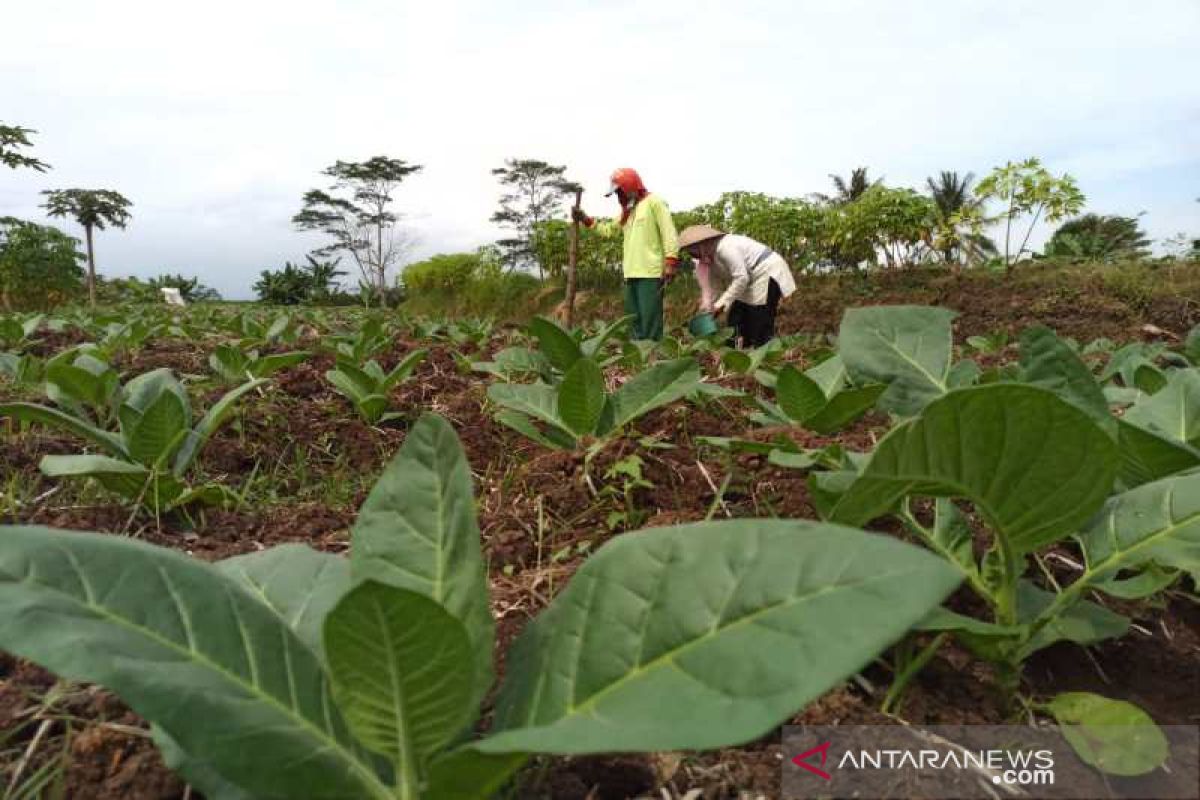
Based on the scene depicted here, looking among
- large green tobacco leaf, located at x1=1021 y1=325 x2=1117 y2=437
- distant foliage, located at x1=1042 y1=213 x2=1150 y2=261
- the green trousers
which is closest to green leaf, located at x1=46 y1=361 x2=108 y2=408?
large green tobacco leaf, located at x1=1021 y1=325 x2=1117 y2=437

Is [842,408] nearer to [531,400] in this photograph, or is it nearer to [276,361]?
[531,400]

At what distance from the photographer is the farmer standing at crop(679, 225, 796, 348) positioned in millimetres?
7664

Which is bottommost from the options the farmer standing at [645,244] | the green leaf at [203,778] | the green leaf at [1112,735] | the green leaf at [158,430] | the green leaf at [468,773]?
the green leaf at [1112,735]

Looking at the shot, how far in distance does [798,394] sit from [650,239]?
661cm

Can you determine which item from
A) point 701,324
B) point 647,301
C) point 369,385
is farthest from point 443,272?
point 369,385

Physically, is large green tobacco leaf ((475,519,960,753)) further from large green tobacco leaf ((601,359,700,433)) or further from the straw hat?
the straw hat

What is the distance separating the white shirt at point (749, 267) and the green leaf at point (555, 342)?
207 inches

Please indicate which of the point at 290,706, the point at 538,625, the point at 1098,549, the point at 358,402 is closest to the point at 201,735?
the point at 290,706

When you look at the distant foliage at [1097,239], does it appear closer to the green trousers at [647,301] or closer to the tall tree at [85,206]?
the green trousers at [647,301]

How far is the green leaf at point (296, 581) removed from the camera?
0.85 meters

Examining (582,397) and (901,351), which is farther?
(582,397)

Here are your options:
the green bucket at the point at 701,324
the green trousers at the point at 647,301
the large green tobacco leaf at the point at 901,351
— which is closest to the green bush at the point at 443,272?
the green trousers at the point at 647,301

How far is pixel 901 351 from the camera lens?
118 cm

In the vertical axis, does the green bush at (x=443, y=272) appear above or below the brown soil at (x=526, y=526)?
above
